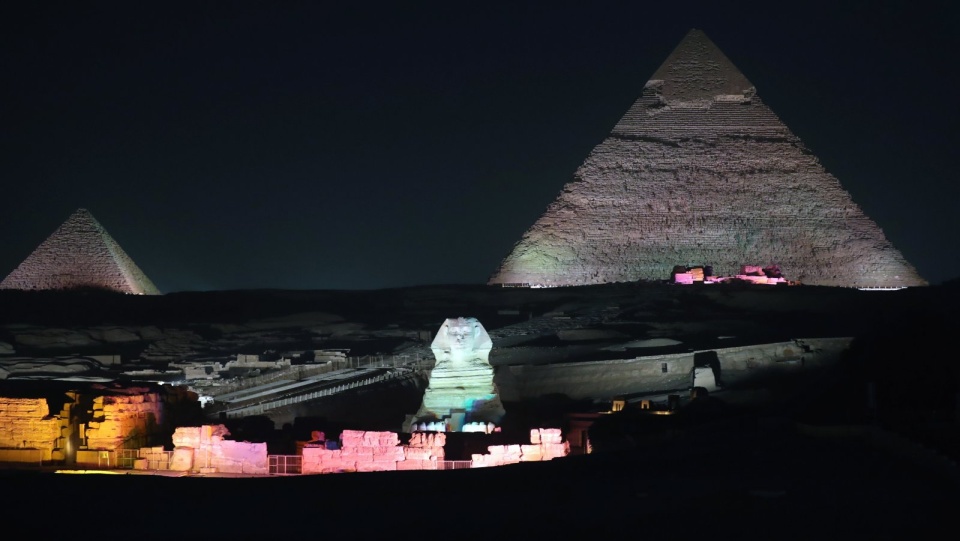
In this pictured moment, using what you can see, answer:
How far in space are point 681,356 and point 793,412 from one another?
10.4 meters

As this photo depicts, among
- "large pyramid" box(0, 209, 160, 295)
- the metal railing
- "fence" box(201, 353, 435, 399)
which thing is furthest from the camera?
"large pyramid" box(0, 209, 160, 295)

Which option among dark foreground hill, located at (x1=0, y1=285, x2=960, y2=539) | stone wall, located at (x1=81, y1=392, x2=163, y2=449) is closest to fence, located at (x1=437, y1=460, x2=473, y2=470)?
dark foreground hill, located at (x1=0, y1=285, x2=960, y2=539)

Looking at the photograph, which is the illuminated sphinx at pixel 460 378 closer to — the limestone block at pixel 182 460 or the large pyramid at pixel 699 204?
the limestone block at pixel 182 460

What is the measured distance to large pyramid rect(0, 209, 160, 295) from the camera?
5862 cm

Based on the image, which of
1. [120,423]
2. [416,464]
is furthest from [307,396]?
[416,464]

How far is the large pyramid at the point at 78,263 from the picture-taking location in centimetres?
5862

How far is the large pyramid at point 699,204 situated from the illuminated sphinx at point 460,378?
164 feet

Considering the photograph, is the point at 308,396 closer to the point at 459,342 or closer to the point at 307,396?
the point at 307,396

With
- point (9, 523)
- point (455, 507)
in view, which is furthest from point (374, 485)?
point (9, 523)

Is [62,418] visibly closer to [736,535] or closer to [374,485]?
[374,485]

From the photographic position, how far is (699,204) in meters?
73.1

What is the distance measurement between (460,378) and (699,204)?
5607 cm

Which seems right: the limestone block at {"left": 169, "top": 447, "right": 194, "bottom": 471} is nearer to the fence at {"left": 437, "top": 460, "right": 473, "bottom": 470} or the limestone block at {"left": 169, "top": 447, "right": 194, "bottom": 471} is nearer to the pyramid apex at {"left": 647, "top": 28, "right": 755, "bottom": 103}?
the fence at {"left": 437, "top": 460, "right": 473, "bottom": 470}

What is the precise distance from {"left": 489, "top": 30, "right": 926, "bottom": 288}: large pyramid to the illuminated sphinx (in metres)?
50.1
